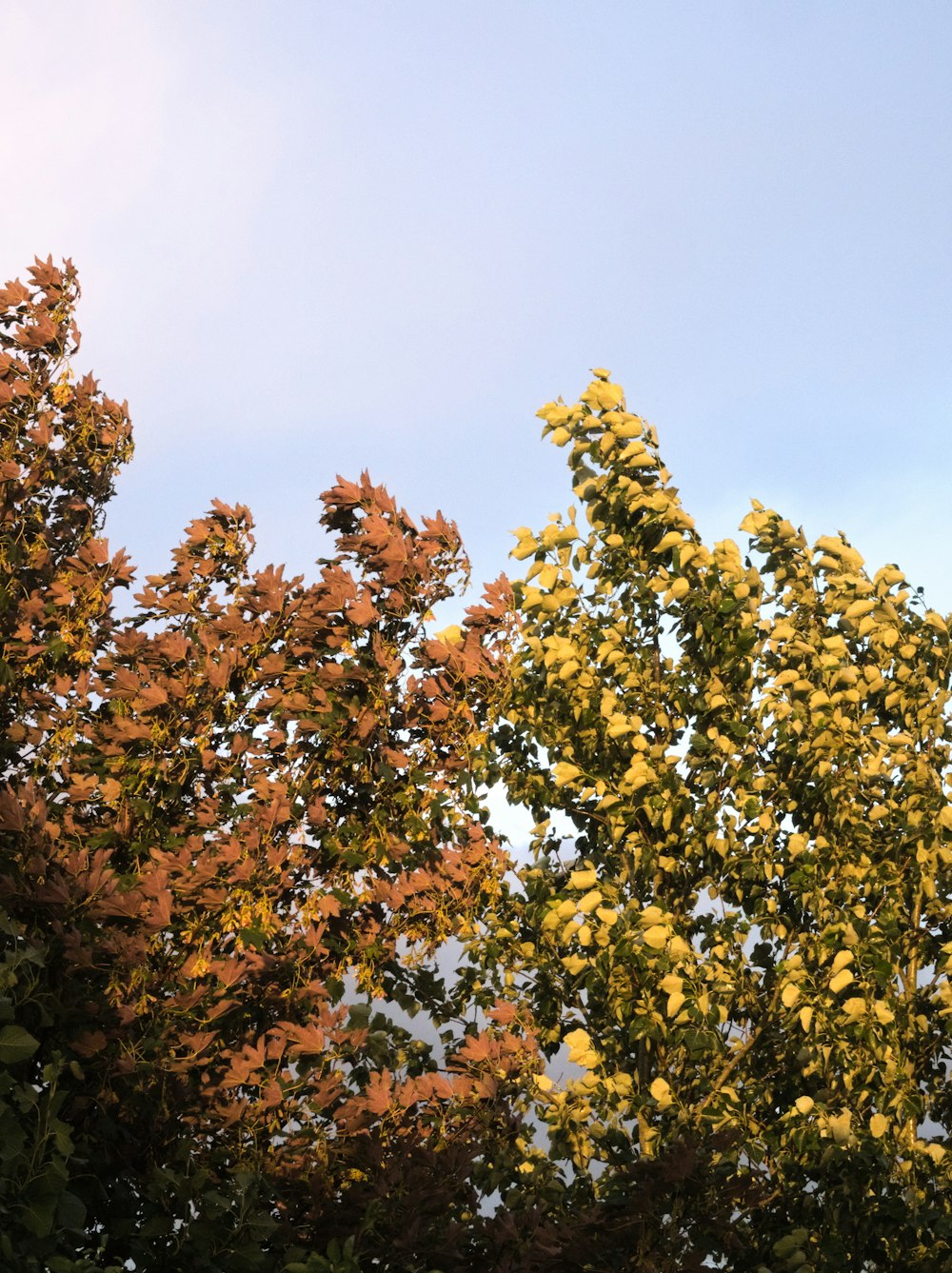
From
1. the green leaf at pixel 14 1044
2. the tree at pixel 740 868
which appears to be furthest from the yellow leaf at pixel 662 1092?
the green leaf at pixel 14 1044

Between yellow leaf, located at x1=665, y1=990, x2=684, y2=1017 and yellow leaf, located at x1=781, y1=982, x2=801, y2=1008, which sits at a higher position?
yellow leaf, located at x1=781, y1=982, x2=801, y2=1008

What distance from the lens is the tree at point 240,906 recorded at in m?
5.03

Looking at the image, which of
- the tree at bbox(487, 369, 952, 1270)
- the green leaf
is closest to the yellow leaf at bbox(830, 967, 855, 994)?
the tree at bbox(487, 369, 952, 1270)

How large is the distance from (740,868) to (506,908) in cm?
122

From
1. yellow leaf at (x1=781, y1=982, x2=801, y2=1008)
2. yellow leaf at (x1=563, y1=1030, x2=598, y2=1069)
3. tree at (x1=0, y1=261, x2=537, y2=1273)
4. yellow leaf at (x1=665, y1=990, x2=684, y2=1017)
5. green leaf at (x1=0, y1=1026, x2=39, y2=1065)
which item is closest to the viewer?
green leaf at (x1=0, y1=1026, x2=39, y2=1065)

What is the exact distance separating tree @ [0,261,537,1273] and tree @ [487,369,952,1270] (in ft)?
1.57

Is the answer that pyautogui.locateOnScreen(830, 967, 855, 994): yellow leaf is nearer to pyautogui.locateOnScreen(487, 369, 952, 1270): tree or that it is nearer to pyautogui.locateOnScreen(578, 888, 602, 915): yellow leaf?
pyautogui.locateOnScreen(487, 369, 952, 1270): tree

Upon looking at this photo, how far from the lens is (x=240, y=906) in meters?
5.97

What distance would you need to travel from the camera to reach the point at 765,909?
21.4 ft

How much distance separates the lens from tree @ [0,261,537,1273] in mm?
5027

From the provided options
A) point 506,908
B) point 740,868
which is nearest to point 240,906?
point 506,908

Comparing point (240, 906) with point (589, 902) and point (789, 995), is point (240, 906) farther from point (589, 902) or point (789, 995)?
point (789, 995)

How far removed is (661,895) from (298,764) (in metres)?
2.02

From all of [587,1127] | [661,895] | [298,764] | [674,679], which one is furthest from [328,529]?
[587,1127]
